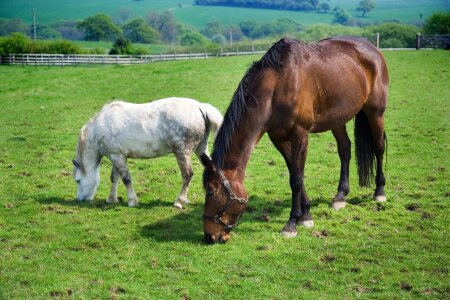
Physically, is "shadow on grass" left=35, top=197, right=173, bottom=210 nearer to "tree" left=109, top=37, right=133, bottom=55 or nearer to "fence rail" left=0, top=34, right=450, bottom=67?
"fence rail" left=0, top=34, right=450, bottom=67

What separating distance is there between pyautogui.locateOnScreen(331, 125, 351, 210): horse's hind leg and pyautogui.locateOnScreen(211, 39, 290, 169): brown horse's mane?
2275 millimetres

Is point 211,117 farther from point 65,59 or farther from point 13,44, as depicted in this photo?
point 13,44

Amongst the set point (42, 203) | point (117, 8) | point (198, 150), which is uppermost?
point (117, 8)

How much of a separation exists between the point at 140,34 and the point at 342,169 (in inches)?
4469

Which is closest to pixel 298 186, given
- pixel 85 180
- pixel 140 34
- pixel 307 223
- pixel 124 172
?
pixel 307 223

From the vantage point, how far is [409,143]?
13047 millimetres

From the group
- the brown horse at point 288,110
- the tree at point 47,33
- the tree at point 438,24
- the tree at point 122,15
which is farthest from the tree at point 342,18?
the brown horse at point 288,110

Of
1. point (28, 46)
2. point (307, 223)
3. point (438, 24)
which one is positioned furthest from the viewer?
point (438, 24)

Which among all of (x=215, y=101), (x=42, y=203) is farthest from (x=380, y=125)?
(x=215, y=101)

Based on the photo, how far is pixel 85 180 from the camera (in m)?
9.16

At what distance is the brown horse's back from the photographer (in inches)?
282

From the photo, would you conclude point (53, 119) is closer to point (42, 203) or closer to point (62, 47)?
point (42, 203)

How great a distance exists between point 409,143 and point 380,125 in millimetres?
4597

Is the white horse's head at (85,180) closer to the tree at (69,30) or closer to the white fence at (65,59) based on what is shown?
the white fence at (65,59)
